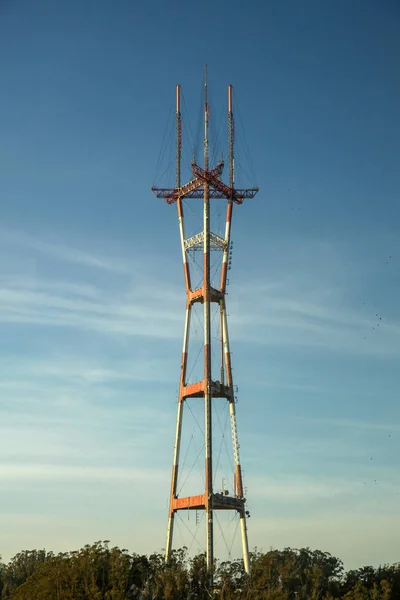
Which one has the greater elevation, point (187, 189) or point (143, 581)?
point (187, 189)

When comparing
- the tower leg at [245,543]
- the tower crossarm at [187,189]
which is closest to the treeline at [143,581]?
the tower leg at [245,543]

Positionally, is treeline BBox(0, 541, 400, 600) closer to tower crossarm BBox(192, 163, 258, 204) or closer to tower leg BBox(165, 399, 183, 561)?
tower leg BBox(165, 399, 183, 561)

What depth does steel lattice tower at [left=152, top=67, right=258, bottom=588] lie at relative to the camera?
87.4 metres

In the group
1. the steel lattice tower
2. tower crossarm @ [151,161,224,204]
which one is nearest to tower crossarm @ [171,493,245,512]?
the steel lattice tower

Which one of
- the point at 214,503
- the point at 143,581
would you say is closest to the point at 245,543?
the point at 214,503

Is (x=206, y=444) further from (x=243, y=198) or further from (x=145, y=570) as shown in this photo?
(x=243, y=198)

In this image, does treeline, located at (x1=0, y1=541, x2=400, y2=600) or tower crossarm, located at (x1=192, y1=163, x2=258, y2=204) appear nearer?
treeline, located at (x1=0, y1=541, x2=400, y2=600)

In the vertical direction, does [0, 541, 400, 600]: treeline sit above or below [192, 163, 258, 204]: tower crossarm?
below

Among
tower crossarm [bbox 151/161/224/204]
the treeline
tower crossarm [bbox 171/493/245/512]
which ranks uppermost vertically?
tower crossarm [bbox 151/161/224/204]

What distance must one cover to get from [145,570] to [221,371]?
24287 millimetres

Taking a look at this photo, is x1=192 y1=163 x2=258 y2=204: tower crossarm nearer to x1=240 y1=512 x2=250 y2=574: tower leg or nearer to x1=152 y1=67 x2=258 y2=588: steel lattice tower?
x1=152 y1=67 x2=258 y2=588: steel lattice tower

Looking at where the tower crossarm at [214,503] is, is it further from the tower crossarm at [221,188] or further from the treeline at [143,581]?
the tower crossarm at [221,188]

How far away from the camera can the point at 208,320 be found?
91500 millimetres

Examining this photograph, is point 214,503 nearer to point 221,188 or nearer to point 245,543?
point 245,543
